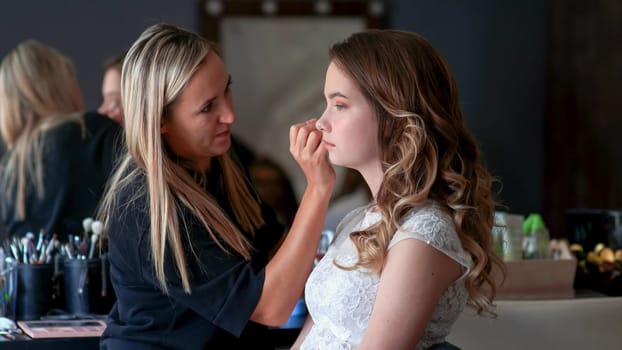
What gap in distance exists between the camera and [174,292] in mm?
1804

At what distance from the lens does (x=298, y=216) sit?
6.11 feet

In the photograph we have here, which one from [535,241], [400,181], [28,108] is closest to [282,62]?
[28,108]

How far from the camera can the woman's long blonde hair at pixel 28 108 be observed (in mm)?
3051

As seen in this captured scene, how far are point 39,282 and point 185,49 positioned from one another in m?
0.74

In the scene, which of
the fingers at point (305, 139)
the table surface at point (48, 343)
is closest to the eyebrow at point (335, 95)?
the fingers at point (305, 139)

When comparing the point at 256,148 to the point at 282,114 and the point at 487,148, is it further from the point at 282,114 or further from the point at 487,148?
the point at 487,148

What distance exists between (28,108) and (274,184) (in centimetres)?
212

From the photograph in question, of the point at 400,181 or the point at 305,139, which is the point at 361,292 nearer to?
the point at 400,181

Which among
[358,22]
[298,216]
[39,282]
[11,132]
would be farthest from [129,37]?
[298,216]

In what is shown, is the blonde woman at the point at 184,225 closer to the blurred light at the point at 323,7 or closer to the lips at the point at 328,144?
the lips at the point at 328,144

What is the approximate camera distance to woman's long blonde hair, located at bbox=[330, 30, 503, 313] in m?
1.68

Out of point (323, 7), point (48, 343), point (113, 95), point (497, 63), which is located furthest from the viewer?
point (497, 63)

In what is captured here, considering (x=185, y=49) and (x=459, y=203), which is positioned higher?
(x=185, y=49)

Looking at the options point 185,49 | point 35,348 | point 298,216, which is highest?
point 185,49
